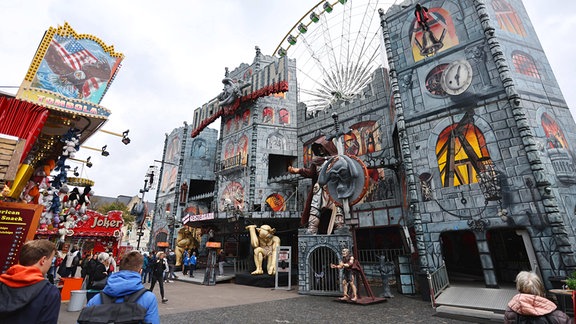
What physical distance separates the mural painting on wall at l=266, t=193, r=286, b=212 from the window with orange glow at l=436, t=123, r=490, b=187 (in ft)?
45.2

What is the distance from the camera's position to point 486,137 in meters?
10.8

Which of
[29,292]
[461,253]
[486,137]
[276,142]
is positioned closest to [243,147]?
[276,142]

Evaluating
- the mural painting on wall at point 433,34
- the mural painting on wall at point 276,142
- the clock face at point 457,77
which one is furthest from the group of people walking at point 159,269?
the mural painting on wall at point 433,34

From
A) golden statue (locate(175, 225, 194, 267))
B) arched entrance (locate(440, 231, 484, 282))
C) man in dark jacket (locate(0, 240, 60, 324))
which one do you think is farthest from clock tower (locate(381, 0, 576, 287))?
golden statue (locate(175, 225, 194, 267))

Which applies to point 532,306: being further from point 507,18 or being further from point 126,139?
point 126,139

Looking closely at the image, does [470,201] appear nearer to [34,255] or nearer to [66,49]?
[34,255]

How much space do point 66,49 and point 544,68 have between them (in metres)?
19.5

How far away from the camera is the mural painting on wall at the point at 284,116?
25266mm

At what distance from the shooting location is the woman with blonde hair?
2680 millimetres

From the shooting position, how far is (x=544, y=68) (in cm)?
1195

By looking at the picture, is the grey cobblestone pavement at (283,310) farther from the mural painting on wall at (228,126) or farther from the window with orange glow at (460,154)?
the mural painting on wall at (228,126)

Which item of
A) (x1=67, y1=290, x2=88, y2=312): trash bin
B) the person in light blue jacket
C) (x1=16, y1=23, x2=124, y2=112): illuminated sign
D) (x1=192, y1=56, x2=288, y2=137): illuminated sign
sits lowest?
(x1=67, y1=290, x2=88, y2=312): trash bin

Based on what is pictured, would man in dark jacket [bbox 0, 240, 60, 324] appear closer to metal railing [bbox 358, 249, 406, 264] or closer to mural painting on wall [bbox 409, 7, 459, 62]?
mural painting on wall [bbox 409, 7, 459, 62]

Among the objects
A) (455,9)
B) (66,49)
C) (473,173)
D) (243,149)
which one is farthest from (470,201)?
(243,149)
